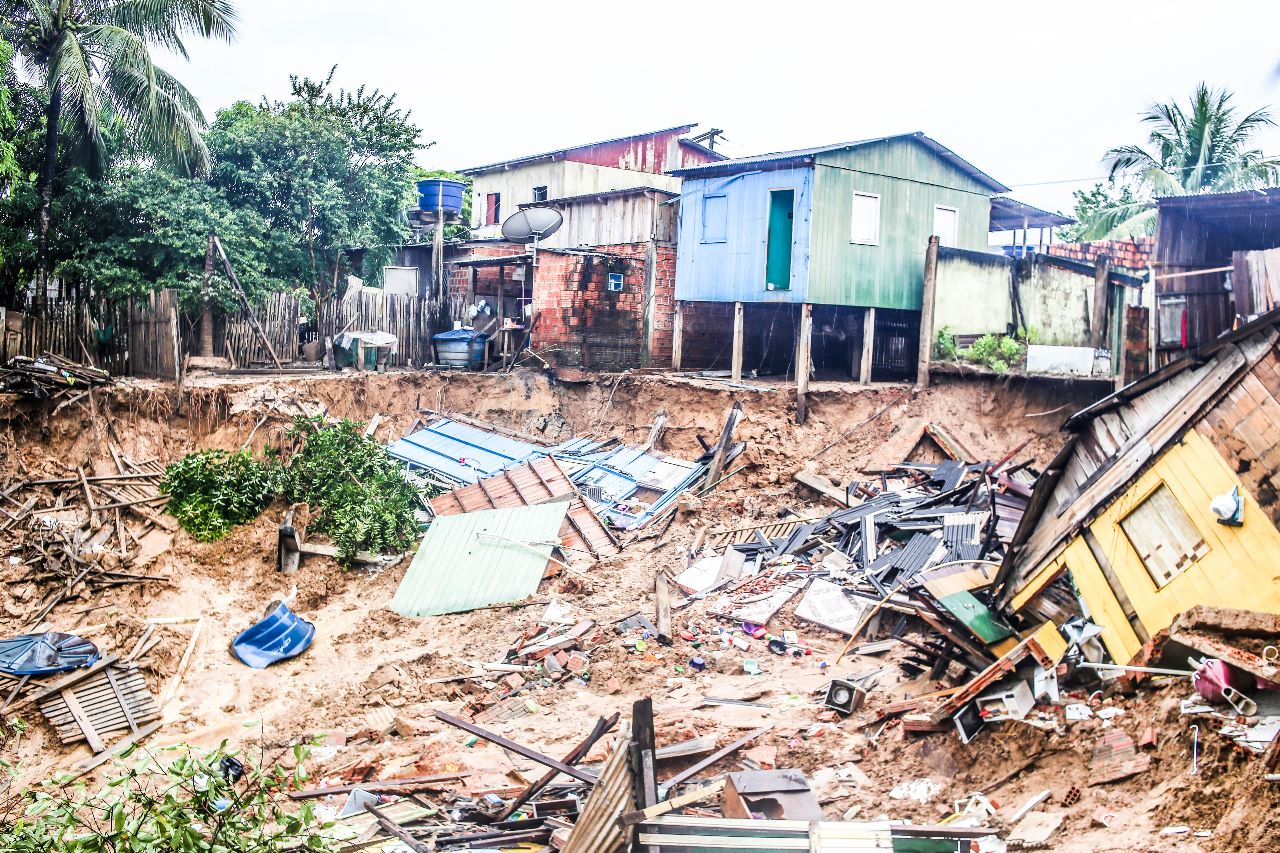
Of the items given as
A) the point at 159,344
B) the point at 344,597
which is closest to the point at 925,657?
the point at 344,597

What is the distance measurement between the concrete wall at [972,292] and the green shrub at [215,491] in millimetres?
11981

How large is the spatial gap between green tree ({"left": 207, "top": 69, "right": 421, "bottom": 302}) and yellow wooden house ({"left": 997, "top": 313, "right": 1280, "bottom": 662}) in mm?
17580

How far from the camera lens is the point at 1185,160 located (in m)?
23.8

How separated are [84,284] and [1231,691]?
18425mm

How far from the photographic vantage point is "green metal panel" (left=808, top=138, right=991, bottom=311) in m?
16.4

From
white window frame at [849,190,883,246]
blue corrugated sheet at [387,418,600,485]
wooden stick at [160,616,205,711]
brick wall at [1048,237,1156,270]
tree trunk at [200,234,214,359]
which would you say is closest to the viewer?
wooden stick at [160,616,205,711]

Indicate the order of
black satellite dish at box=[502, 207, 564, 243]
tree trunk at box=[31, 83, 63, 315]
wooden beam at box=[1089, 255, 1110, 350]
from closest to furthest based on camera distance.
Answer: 1. wooden beam at box=[1089, 255, 1110, 350]
2. tree trunk at box=[31, 83, 63, 315]
3. black satellite dish at box=[502, 207, 564, 243]

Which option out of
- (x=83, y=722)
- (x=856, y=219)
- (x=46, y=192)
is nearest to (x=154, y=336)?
(x=46, y=192)

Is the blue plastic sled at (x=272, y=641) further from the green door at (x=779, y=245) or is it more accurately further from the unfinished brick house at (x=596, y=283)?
Answer: the green door at (x=779, y=245)

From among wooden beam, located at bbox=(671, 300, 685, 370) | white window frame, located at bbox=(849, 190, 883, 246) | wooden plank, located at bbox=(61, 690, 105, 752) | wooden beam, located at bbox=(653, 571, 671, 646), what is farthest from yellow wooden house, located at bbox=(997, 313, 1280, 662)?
wooden beam, located at bbox=(671, 300, 685, 370)

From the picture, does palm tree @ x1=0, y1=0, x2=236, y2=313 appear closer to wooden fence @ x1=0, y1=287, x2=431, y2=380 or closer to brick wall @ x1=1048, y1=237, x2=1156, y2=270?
wooden fence @ x1=0, y1=287, x2=431, y2=380

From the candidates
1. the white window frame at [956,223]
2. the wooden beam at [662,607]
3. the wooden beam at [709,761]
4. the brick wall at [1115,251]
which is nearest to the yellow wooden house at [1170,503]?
the wooden beam at [709,761]

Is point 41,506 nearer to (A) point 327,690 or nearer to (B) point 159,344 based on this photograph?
(B) point 159,344

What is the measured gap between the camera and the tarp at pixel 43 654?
10.1 meters
